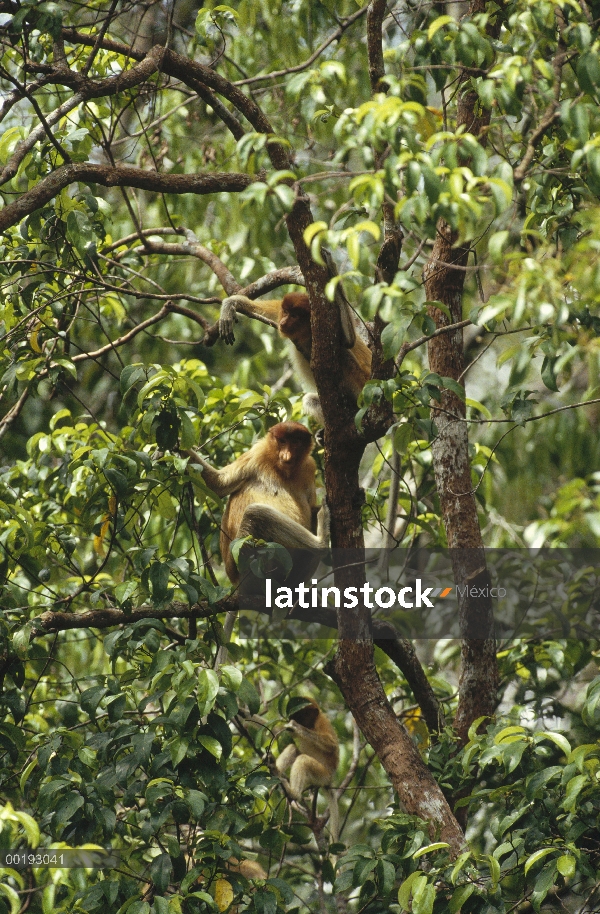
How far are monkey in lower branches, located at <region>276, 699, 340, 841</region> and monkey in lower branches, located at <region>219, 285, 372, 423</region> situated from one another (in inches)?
59.2

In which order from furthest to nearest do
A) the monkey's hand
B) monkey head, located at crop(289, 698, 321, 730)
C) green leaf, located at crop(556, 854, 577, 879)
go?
monkey head, located at crop(289, 698, 321, 730)
the monkey's hand
green leaf, located at crop(556, 854, 577, 879)

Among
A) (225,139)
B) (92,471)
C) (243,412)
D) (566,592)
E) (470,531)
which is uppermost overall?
(225,139)

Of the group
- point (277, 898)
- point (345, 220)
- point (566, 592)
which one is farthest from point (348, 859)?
point (345, 220)

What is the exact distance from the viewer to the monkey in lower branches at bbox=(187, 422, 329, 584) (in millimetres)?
4316

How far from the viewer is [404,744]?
10.7ft

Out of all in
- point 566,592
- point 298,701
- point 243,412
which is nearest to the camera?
point 298,701

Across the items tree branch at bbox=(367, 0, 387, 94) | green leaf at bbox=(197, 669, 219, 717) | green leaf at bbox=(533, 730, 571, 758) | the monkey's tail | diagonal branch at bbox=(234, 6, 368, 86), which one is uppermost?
diagonal branch at bbox=(234, 6, 368, 86)

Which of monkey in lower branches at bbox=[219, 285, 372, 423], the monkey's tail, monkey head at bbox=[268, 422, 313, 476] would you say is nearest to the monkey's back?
monkey head at bbox=[268, 422, 313, 476]

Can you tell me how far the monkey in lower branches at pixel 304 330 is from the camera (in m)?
3.91

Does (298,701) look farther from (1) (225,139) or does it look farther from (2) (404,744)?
(1) (225,139)

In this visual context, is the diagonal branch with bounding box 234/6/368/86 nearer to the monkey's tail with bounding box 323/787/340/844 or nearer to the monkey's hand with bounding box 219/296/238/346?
the monkey's hand with bounding box 219/296/238/346

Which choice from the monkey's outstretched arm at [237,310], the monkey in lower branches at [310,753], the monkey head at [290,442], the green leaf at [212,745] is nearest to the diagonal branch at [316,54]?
the monkey's outstretched arm at [237,310]

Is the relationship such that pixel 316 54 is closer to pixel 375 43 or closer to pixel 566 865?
pixel 375 43

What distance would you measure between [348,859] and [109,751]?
2.46ft
